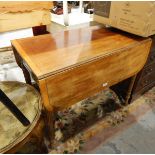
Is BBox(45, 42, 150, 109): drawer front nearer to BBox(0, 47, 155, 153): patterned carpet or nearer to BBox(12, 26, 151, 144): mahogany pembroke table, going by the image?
BBox(12, 26, 151, 144): mahogany pembroke table

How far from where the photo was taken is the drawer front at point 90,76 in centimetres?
82

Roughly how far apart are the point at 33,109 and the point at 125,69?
68cm

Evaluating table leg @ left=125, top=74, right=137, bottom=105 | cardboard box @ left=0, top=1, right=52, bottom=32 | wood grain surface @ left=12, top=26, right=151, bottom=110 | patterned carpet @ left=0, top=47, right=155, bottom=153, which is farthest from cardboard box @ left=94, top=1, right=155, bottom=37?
patterned carpet @ left=0, top=47, right=155, bottom=153

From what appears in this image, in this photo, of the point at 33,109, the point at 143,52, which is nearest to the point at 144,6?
the point at 143,52

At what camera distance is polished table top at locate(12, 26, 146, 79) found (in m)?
0.82

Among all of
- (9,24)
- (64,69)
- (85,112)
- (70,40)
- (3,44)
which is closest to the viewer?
(9,24)

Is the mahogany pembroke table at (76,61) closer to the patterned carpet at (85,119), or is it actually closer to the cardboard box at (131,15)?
the cardboard box at (131,15)

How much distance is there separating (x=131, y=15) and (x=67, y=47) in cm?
50

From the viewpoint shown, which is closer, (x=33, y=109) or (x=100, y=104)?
(x=33, y=109)

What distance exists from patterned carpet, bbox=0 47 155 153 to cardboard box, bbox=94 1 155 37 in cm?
79

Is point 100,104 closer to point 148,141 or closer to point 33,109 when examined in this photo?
point 148,141

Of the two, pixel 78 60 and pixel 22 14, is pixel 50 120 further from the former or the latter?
pixel 22 14

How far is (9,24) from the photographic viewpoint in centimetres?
65

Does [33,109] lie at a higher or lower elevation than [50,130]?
higher
